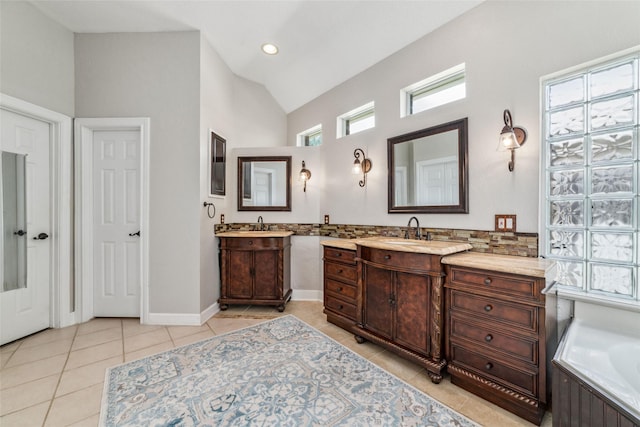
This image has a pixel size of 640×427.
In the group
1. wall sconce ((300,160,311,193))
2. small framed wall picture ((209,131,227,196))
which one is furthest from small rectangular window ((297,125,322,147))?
small framed wall picture ((209,131,227,196))

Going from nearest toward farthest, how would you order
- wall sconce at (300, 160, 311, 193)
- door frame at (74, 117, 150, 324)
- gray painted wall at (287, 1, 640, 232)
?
gray painted wall at (287, 1, 640, 232) < door frame at (74, 117, 150, 324) < wall sconce at (300, 160, 311, 193)

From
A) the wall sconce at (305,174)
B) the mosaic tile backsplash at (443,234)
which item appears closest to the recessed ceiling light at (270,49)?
the wall sconce at (305,174)

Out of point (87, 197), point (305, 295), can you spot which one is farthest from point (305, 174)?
point (87, 197)

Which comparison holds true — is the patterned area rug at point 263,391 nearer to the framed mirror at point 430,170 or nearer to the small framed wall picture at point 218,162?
the framed mirror at point 430,170

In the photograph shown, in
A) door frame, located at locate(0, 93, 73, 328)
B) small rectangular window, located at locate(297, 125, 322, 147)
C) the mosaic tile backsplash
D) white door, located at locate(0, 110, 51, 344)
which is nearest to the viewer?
the mosaic tile backsplash

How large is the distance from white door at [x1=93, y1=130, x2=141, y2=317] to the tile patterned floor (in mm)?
260

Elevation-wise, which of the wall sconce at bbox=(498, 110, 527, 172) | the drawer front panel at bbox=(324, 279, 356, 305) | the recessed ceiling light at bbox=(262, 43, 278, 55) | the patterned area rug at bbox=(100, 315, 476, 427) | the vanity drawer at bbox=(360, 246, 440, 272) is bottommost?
the patterned area rug at bbox=(100, 315, 476, 427)

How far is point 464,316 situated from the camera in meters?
1.85

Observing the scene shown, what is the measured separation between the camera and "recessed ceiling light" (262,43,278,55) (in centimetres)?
329

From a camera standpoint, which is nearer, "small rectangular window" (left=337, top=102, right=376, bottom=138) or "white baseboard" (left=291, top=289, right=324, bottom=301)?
"small rectangular window" (left=337, top=102, right=376, bottom=138)

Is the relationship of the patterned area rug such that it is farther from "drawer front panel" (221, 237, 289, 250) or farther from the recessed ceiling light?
the recessed ceiling light

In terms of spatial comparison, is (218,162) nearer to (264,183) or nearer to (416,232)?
(264,183)

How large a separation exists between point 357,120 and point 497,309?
2.69 metres

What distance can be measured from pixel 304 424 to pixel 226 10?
138 inches
